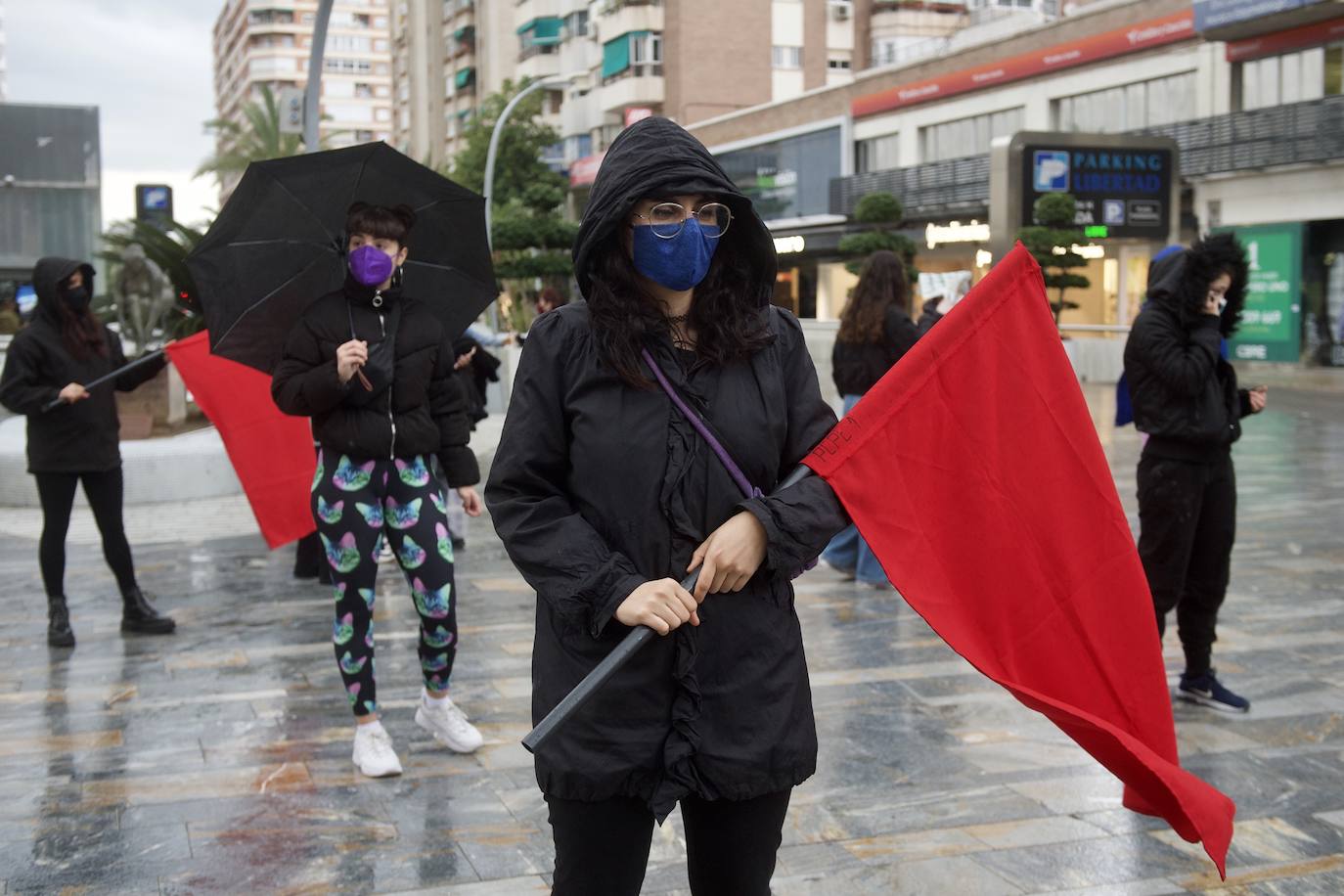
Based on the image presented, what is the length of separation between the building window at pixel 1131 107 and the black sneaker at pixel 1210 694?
3251 cm

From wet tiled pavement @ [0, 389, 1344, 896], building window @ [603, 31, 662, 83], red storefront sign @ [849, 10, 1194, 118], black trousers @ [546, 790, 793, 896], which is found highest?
building window @ [603, 31, 662, 83]

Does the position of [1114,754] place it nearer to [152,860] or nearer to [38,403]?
[152,860]

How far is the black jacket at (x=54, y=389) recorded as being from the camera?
273 inches

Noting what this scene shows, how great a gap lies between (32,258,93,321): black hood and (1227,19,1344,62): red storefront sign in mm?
31412

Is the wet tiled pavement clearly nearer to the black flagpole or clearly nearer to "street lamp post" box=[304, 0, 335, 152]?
the black flagpole

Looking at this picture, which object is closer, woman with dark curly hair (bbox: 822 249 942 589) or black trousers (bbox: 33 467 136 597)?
black trousers (bbox: 33 467 136 597)

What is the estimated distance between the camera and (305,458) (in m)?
7.93

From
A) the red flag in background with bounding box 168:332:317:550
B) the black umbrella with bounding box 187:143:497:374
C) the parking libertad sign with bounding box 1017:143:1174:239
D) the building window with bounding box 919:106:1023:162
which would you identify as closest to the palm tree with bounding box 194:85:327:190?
the building window with bounding box 919:106:1023:162

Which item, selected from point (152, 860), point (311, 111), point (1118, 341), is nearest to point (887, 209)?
point (1118, 341)

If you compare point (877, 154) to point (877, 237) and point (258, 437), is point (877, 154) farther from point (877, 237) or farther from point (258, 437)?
point (258, 437)

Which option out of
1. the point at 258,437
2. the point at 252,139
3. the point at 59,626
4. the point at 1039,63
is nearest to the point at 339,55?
the point at 252,139

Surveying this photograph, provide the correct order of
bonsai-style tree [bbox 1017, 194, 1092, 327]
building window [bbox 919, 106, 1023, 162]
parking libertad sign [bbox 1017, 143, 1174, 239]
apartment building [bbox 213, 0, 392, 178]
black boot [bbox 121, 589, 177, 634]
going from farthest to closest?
apartment building [bbox 213, 0, 392, 178] < building window [bbox 919, 106, 1023, 162] < parking libertad sign [bbox 1017, 143, 1174, 239] < bonsai-style tree [bbox 1017, 194, 1092, 327] < black boot [bbox 121, 589, 177, 634]

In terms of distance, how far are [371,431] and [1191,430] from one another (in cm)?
301

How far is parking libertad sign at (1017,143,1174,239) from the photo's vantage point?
29.3 meters
